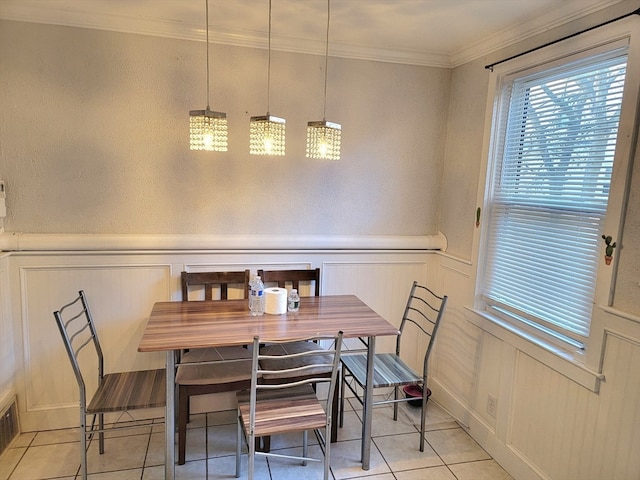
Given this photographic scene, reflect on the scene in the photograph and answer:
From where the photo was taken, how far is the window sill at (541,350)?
5.95ft

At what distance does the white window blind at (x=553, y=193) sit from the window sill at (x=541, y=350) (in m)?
0.07

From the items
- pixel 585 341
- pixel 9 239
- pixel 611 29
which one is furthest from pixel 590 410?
pixel 9 239

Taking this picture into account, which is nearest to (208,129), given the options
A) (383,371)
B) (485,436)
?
(383,371)

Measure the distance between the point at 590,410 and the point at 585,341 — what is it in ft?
0.96

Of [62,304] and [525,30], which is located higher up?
[525,30]

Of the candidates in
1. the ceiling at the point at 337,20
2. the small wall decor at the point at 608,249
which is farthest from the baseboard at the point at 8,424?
the small wall decor at the point at 608,249

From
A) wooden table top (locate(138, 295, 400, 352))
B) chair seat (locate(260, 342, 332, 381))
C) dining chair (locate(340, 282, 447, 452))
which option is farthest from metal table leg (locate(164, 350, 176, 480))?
dining chair (locate(340, 282, 447, 452))

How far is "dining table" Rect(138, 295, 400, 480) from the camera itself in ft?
6.34

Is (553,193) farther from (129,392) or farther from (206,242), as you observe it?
(129,392)

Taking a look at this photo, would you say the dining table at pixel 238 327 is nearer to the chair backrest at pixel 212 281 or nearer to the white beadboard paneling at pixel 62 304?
the chair backrest at pixel 212 281

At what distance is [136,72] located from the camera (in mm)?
2414

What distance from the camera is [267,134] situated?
190cm

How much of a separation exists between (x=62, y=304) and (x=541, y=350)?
265cm

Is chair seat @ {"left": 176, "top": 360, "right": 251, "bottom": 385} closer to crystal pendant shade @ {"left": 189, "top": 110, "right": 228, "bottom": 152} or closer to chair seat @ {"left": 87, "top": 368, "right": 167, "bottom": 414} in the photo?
chair seat @ {"left": 87, "top": 368, "right": 167, "bottom": 414}
